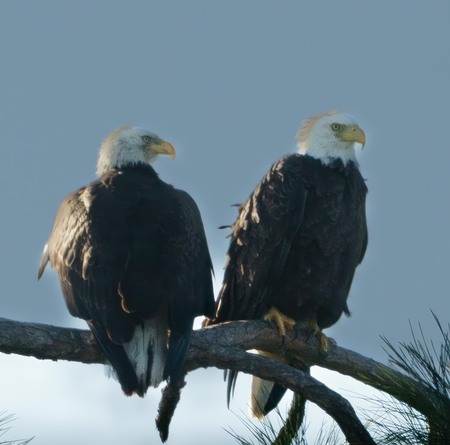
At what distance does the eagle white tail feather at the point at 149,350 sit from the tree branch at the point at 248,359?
0.54 feet

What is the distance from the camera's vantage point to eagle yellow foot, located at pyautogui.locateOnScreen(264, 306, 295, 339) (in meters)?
7.05

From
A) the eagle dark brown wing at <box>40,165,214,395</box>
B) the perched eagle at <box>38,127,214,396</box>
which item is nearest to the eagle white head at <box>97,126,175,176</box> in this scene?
the perched eagle at <box>38,127,214,396</box>

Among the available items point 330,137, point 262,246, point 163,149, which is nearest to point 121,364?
point 262,246

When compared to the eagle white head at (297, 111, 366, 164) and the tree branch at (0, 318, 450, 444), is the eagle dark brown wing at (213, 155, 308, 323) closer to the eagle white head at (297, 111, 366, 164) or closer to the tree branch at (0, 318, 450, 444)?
the eagle white head at (297, 111, 366, 164)

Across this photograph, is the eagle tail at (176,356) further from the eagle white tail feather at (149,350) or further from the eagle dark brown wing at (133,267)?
the eagle white tail feather at (149,350)

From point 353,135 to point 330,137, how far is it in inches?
6.4

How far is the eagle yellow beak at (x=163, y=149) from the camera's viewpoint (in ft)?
25.1

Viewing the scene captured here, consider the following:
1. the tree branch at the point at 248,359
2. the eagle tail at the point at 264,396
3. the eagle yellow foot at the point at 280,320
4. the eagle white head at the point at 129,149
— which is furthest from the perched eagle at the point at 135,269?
the eagle tail at the point at 264,396

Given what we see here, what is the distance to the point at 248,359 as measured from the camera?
5375 mm

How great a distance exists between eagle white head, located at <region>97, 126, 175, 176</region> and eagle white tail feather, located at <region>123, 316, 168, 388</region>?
157cm

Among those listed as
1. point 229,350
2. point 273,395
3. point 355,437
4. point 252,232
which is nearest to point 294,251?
point 252,232

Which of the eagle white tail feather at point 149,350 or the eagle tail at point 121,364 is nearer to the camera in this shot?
the eagle tail at point 121,364

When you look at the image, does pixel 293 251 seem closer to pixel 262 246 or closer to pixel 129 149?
pixel 262 246

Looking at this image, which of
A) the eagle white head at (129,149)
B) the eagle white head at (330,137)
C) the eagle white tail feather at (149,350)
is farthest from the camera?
the eagle white head at (330,137)
